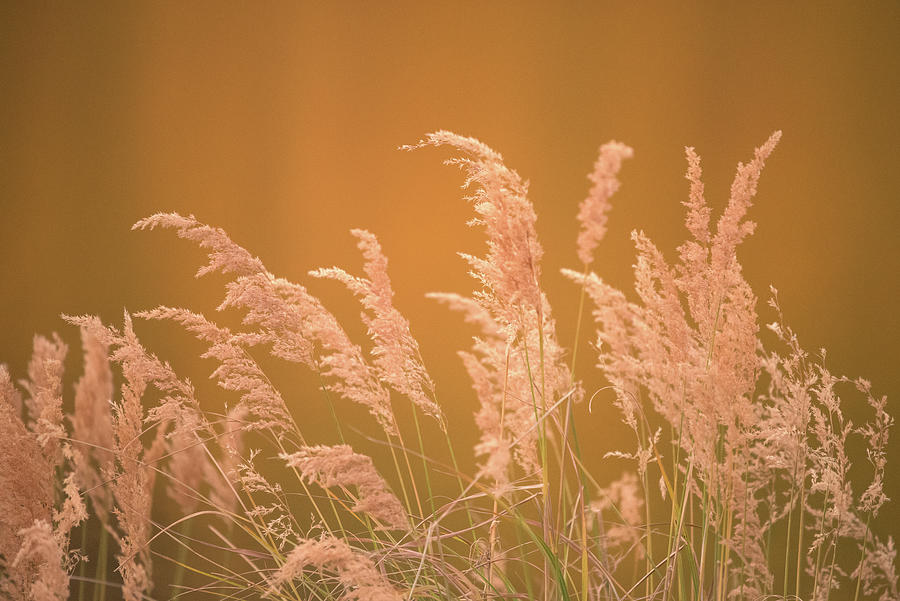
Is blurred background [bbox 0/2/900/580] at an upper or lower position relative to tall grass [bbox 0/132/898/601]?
upper

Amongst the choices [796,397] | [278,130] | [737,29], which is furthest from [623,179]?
[796,397]

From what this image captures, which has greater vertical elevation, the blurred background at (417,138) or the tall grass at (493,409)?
the blurred background at (417,138)

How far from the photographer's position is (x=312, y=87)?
8.63 feet

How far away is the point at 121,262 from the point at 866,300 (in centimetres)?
262

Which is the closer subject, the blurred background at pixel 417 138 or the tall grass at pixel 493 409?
the tall grass at pixel 493 409

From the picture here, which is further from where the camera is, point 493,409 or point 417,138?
point 417,138

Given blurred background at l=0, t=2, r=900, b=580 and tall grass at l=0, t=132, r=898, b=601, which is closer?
tall grass at l=0, t=132, r=898, b=601

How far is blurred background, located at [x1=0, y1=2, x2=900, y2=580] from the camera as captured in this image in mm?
2455

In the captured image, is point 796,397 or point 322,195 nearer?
point 796,397

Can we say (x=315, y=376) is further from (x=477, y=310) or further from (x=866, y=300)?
(x=866, y=300)

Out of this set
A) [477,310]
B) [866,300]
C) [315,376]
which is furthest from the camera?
[315,376]

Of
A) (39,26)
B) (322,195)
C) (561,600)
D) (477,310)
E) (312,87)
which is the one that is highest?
(39,26)

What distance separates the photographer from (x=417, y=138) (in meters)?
2.59

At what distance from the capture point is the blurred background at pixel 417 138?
2.46 m
